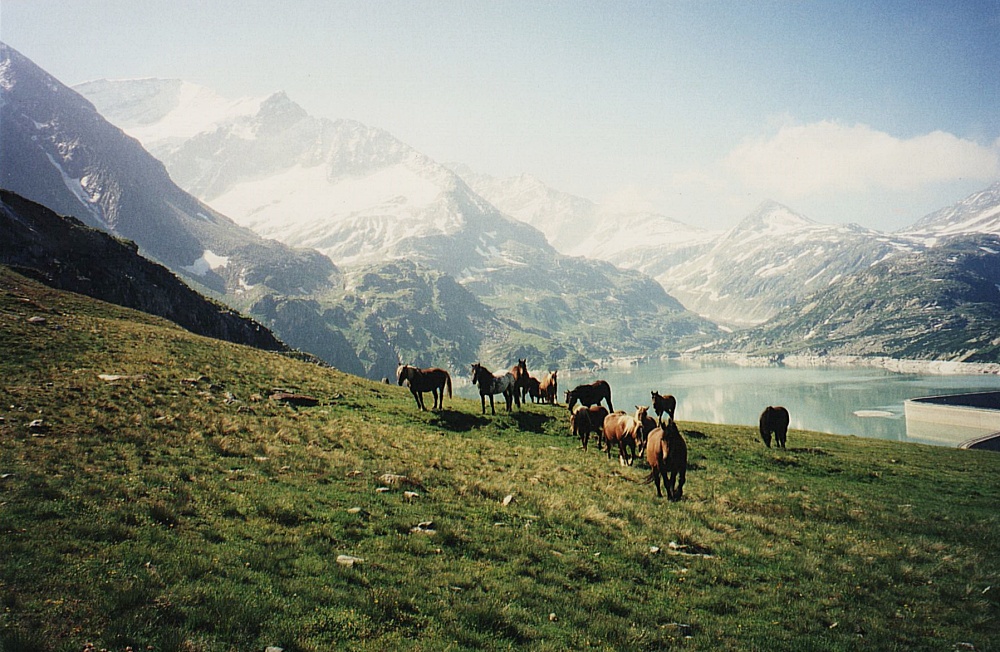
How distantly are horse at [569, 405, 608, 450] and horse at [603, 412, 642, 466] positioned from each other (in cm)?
194

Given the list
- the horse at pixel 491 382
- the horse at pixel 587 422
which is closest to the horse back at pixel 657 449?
the horse at pixel 587 422

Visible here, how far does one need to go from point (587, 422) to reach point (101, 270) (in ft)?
237

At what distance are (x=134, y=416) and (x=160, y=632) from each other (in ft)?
52.4

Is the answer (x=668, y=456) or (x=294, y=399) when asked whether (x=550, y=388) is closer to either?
(x=294, y=399)

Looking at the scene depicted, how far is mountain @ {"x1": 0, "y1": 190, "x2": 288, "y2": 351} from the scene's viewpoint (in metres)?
57.8

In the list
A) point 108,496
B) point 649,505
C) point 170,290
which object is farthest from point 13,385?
point 170,290

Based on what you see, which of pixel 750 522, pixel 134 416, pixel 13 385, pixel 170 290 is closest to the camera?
pixel 750 522

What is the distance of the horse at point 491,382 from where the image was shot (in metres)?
32.4

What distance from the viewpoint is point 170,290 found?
76.2 m

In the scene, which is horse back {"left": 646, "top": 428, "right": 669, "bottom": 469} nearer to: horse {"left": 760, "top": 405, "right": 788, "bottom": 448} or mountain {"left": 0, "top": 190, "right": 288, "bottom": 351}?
horse {"left": 760, "top": 405, "right": 788, "bottom": 448}

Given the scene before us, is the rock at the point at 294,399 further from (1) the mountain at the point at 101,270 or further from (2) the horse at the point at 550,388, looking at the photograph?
(1) the mountain at the point at 101,270

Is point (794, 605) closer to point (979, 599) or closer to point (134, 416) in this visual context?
point (979, 599)

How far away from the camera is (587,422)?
87.7 feet

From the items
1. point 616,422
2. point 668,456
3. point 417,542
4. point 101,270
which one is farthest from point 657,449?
point 101,270
